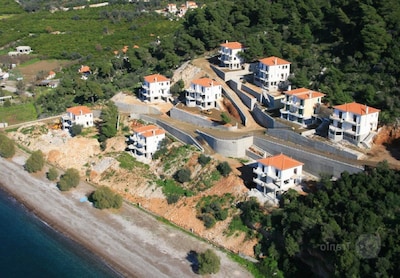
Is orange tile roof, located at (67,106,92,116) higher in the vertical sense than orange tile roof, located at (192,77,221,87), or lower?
lower

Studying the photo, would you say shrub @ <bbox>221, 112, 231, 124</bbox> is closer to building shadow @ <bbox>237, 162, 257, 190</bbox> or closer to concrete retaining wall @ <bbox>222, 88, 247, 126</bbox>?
concrete retaining wall @ <bbox>222, 88, 247, 126</bbox>

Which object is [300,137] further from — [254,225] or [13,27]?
[13,27]

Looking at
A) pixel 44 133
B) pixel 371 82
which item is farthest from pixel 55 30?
pixel 371 82

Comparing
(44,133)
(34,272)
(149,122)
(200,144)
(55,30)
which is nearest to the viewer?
(34,272)

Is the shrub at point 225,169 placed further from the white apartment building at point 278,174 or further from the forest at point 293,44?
the forest at point 293,44

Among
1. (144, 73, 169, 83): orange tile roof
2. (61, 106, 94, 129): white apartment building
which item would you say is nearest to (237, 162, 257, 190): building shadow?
(144, 73, 169, 83): orange tile roof

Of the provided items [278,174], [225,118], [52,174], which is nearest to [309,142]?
[278,174]

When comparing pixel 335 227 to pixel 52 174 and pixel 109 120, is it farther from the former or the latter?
pixel 52 174
